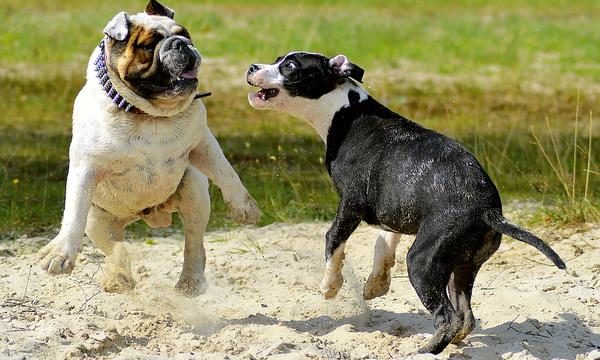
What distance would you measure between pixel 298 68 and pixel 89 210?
1669mm

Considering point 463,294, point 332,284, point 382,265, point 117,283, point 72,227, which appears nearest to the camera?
point 463,294

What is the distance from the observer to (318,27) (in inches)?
947

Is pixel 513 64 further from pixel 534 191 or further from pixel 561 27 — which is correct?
pixel 534 191

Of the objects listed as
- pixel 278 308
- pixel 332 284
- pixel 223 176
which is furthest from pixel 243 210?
pixel 332 284

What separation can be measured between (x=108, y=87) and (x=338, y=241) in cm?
173

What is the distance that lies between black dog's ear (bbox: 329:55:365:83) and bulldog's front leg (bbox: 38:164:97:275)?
1.77 metres

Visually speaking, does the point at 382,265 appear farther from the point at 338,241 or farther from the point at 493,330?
the point at 493,330

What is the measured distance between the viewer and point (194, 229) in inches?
338

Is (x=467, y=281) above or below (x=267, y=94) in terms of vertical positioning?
below

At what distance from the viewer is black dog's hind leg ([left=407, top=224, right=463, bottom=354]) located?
719 cm

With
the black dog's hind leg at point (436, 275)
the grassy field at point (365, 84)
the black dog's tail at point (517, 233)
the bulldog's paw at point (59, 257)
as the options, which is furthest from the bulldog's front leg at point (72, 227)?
the grassy field at point (365, 84)

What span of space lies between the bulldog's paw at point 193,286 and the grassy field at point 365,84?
2.34 meters

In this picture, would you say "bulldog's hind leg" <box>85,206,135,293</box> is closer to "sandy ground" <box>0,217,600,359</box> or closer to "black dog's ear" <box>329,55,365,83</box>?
"sandy ground" <box>0,217,600,359</box>

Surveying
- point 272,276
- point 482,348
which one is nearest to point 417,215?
point 482,348
